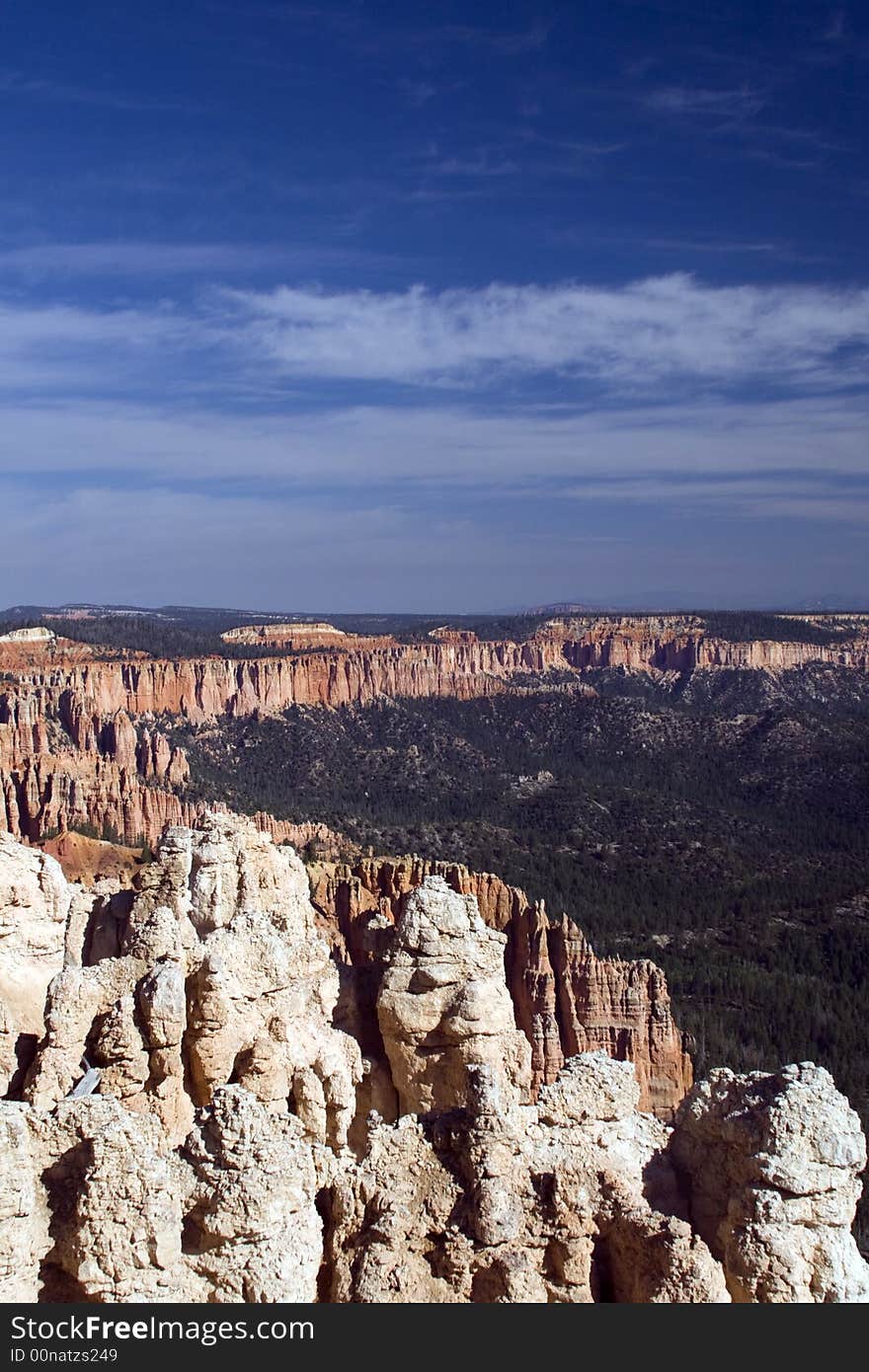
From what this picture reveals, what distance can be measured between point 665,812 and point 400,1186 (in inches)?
3478

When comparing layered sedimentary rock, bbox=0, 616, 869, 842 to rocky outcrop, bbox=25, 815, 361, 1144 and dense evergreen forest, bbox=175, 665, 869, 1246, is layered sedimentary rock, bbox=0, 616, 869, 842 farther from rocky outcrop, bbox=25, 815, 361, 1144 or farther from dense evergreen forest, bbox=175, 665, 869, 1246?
rocky outcrop, bbox=25, 815, 361, 1144

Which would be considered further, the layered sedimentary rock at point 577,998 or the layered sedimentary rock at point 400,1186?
the layered sedimentary rock at point 577,998

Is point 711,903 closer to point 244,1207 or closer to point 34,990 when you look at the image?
point 34,990

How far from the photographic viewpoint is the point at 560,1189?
9836 mm

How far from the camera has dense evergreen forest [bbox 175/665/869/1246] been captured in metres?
48.2

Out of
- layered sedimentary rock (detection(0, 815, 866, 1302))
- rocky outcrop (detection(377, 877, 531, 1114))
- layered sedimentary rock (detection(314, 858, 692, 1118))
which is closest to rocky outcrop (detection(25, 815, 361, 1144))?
layered sedimentary rock (detection(0, 815, 866, 1302))

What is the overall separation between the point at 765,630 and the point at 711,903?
137 metres

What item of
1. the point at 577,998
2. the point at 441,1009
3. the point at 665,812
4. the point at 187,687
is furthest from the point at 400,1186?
the point at 187,687

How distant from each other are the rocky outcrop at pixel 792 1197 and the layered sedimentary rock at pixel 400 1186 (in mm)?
16

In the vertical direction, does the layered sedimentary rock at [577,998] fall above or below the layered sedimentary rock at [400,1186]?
below

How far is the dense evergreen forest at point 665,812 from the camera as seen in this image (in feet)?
158

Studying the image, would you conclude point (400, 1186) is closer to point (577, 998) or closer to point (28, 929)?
point (28, 929)

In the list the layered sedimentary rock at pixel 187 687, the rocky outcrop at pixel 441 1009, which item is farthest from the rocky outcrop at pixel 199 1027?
the layered sedimentary rock at pixel 187 687

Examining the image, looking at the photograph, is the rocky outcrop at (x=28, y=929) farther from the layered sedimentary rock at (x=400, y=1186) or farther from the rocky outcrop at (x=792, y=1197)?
the rocky outcrop at (x=792, y=1197)
